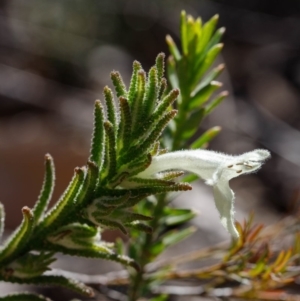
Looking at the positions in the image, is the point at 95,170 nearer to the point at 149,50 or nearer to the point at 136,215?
A: the point at 136,215

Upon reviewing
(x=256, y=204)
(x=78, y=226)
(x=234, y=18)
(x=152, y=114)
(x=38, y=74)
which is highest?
(x=234, y=18)

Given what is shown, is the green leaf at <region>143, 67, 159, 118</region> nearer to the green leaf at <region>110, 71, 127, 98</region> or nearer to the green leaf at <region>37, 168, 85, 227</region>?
the green leaf at <region>110, 71, 127, 98</region>

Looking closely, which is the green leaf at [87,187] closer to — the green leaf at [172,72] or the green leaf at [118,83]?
the green leaf at [118,83]

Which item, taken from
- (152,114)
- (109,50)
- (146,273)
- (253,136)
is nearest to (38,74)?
(109,50)

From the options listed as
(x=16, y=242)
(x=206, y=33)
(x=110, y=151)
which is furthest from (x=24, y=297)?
(x=206, y=33)

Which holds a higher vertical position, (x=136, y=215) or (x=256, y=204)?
(x=256, y=204)

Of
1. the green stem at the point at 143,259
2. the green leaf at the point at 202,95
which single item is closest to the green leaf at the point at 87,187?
the green stem at the point at 143,259

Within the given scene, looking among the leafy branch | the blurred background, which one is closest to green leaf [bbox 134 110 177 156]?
the leafy branch
